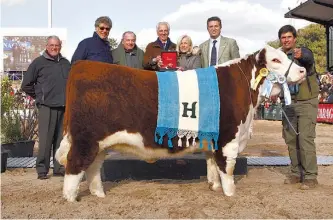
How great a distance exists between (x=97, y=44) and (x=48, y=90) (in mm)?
1175

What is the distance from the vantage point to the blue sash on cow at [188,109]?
5582 millimetres

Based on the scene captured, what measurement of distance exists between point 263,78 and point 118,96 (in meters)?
1.94

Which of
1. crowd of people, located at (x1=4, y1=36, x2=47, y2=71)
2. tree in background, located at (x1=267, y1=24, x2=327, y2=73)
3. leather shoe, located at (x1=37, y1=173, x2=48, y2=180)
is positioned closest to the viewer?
leather shoe, located at (x1=37, y1=173, x2=48, y2=180)

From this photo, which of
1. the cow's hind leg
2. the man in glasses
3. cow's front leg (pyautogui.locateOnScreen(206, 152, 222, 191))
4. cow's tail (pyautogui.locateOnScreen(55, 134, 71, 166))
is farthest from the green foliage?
cow's front leg (pyautogui.locateOnScreen(206, 152, 222, 191))

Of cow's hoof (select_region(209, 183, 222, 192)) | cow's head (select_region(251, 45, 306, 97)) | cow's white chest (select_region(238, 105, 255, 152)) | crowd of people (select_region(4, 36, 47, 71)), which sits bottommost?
cow's hoof (select_region(209, 183, 222, 192))

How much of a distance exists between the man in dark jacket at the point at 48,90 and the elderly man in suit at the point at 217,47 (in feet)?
7.43

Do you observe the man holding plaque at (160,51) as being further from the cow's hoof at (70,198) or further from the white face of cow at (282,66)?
the cow's hoof at (70,198)

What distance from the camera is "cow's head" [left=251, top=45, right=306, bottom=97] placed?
5945mm

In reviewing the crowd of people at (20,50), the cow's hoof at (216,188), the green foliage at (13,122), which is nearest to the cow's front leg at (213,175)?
the cow's hoof at (216,188)

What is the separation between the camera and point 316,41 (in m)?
53.4

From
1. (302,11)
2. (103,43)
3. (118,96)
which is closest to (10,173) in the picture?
(103,43)

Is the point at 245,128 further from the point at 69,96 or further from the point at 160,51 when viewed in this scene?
the point at 69,96

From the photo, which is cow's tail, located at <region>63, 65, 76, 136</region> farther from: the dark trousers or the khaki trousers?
the khaki trousers

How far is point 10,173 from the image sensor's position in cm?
801
